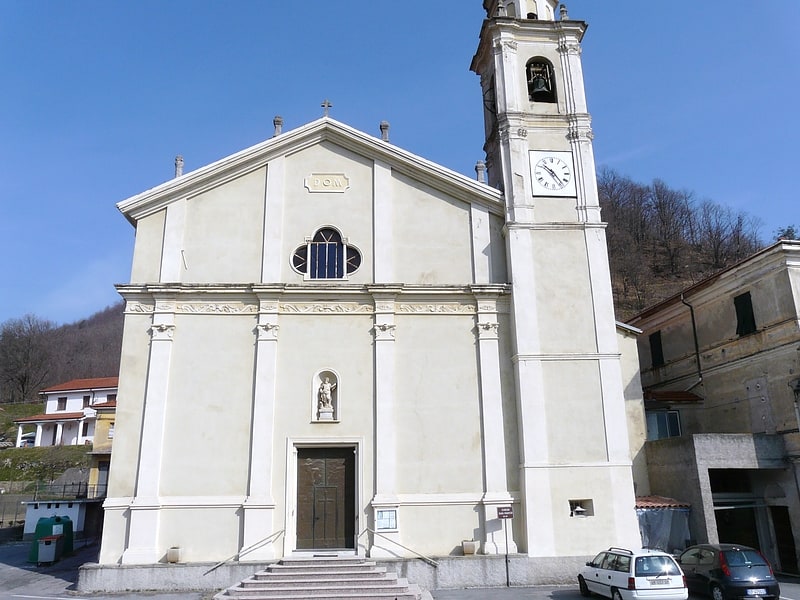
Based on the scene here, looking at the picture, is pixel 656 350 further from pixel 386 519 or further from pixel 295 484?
pixel 295 484

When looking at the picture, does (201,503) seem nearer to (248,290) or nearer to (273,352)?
(273,352)

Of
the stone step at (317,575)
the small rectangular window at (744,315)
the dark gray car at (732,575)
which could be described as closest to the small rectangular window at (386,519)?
the stone step at (317,575)

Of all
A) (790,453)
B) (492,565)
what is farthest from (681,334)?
(492,565)

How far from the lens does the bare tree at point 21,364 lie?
7338 cm

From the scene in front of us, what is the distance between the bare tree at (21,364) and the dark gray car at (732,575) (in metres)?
75.6

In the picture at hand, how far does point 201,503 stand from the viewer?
15805 mm

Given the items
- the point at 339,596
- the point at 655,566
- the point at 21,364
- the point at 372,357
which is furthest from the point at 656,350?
the point at 21,364

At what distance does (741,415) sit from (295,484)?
48.2 ft

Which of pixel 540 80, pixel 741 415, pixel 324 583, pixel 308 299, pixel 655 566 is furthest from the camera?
pixel 741 415

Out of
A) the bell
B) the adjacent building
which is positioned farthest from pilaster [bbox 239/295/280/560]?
the adjacent building

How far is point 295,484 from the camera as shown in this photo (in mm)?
16359

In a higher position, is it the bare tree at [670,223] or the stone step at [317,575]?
the bare tree at [670,223]

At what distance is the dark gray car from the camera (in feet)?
43.5

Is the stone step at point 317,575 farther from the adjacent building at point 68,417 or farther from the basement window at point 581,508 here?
the adjacent building at point 68,417
